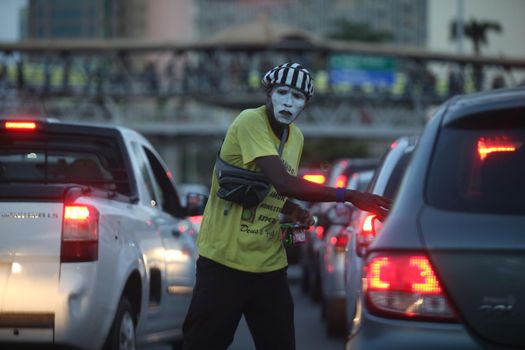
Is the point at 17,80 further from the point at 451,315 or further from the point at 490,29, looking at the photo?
the point at 451,315

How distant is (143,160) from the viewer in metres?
8.94

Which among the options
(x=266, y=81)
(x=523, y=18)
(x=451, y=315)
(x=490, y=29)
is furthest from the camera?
(x=523, y=18)

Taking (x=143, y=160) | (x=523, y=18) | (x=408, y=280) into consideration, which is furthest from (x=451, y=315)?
(x=523, y=18)

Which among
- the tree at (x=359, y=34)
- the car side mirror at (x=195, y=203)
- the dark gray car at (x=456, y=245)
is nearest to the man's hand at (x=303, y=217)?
the dark gray car at (x=456, y=245)

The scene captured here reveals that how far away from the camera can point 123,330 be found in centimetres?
753

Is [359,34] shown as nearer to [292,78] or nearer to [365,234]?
[365,234]

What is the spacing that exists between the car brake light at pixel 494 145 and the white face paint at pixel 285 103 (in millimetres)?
1327

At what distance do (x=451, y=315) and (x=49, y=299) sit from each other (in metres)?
2.96

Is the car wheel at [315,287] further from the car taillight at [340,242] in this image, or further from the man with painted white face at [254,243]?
the man with painted white face at [254,243]

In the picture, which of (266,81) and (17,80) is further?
(17,80)

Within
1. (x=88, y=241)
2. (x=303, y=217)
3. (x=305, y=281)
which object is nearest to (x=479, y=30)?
(x=305, y=281)

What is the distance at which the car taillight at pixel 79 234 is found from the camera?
6.79m

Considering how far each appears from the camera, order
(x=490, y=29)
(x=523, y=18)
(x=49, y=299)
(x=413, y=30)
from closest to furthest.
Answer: (x=49, y=299)
(x=490, y=29)
(x=523, y=18)
(x=413, y=30)

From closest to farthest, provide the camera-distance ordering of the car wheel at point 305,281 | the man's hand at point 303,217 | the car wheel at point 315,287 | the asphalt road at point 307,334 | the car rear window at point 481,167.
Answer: the car rear window at point 481,167, the man's hand at point 303,217, the asphalt road at point 307,334, the car wheel at point 315,287, the car wheel at point 305,281
